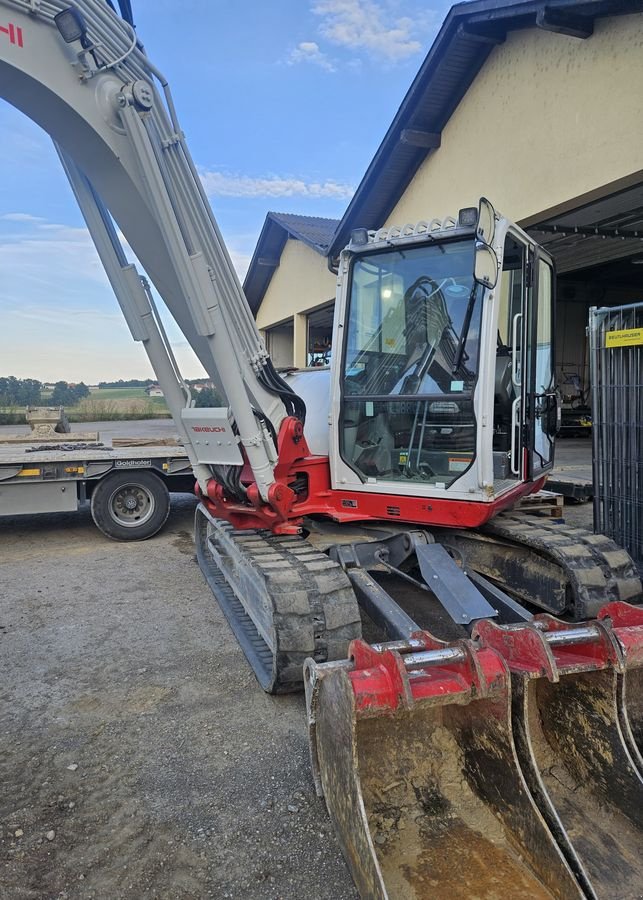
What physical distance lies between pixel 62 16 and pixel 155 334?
6.31 ft

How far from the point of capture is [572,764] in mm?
2545

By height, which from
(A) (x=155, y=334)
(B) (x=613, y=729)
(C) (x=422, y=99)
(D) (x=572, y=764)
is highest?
(C) (x=422, y=99)

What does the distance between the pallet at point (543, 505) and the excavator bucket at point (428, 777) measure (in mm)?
3023

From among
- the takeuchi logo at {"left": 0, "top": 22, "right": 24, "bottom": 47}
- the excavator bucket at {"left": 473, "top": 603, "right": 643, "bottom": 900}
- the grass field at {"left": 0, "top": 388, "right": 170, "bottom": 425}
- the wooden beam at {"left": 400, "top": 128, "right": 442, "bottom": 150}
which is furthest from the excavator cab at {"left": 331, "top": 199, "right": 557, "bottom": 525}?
the grass field at {"left": 0, "top": 388, "right": 170, "bottom": 425}

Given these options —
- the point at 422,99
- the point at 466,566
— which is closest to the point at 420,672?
the point at 466,566

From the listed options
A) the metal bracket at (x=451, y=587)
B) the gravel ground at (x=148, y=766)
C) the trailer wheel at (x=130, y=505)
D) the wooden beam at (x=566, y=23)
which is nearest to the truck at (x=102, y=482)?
the trailer wheel at (x=130, y=505)

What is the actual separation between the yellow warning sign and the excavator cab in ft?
3.99

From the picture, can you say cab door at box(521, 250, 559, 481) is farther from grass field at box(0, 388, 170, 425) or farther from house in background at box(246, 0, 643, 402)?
grass field at box(0, 388, 170, 425)

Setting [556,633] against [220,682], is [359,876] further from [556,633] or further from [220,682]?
[220,682]

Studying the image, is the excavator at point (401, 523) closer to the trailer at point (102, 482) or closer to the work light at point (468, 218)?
the work light at point (468, 218)

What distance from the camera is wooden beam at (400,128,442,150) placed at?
10.2 m

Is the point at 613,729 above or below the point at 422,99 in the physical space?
below

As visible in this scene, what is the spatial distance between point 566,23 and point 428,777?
8021 mm

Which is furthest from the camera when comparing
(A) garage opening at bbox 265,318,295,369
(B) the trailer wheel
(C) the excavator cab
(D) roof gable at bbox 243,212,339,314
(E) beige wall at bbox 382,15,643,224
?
(A) garage opening at bbox 265,318,295,369
